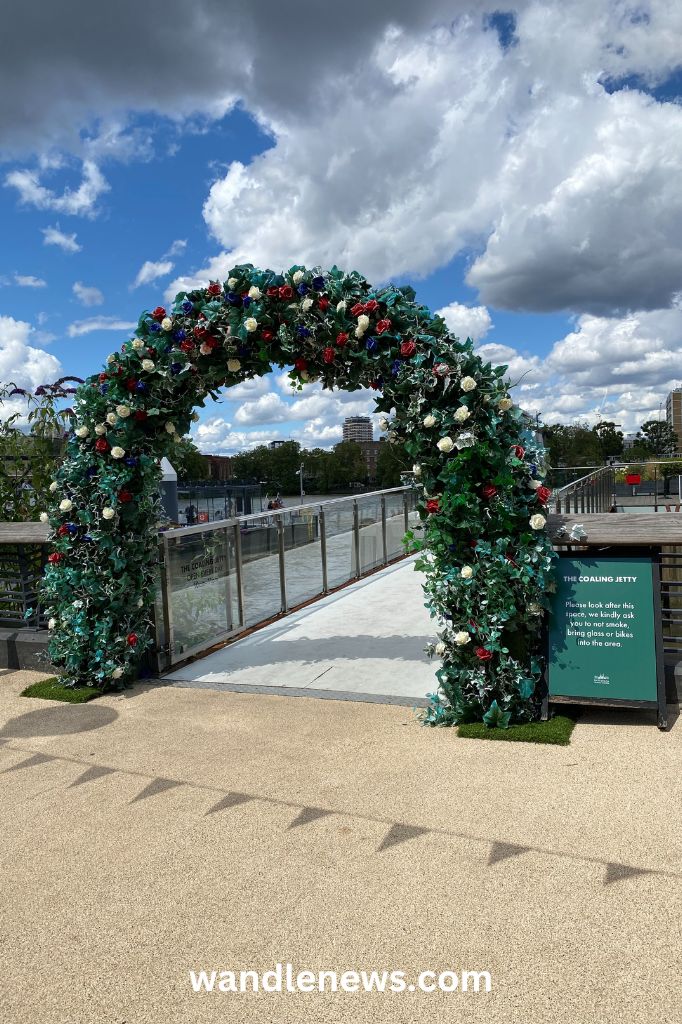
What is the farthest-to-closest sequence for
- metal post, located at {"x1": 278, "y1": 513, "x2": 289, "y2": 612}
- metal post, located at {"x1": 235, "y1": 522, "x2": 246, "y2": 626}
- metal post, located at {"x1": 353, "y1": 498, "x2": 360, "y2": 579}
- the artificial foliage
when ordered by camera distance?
metal post, located at {"x1": 353, "y1": 498, "x2": 360, "y2": 579} < metal post, located at {"x1": 278, "y1": 513, "x2": 289, "y2": 612} < metal post, located at {"x1": 235, "y1": 522, "x2": 246, "y2": 626} < the artificial foliage

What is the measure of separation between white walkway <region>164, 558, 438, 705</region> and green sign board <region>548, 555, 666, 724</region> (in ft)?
3.98

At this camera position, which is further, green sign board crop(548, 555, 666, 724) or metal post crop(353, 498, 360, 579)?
metal post crop(353, 498, 360, 579)

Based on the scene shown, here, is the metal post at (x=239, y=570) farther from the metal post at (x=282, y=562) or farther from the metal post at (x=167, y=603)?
the metal post at (x=167, y=603)

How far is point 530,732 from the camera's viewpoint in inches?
176

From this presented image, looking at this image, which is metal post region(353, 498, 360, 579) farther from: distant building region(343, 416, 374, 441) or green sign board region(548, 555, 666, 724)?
distant building region(343, 416, 374, 441)

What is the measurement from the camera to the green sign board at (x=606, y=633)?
4508mm

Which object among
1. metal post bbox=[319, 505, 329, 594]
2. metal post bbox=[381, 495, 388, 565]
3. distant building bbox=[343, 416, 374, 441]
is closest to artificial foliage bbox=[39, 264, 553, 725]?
metal post bbox=[319, 505, 329, 594]

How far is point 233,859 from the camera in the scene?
3.22 m

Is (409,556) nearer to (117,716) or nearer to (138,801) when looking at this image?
(117,716)

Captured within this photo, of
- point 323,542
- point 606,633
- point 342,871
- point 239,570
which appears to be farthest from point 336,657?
point 342,871

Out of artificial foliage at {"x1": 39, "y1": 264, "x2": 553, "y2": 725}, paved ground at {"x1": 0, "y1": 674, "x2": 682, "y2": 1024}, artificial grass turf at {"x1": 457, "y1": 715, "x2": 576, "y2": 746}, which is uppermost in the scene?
artificial foliage at {"x1": 39, "y1": 264, "x2": 553, "y2": 725}

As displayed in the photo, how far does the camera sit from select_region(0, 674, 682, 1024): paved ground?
2387 mm

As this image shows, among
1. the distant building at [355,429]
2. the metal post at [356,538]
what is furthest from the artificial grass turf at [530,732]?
the distant building at [355,429]

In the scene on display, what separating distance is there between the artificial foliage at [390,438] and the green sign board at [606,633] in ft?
0.53
